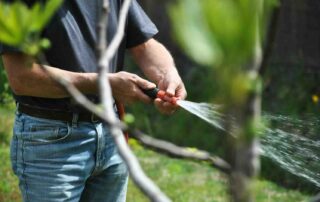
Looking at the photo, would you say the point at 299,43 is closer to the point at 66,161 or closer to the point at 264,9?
the point at 66,161

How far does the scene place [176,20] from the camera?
912 mm

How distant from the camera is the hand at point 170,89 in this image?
2.65 m

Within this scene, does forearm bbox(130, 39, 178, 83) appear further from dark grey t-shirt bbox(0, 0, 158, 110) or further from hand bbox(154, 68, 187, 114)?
dark grey t-shirt bbox(0, 0, 158, 110)

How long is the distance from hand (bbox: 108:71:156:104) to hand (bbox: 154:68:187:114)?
5 centimetres

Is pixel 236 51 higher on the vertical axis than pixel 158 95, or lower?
higher

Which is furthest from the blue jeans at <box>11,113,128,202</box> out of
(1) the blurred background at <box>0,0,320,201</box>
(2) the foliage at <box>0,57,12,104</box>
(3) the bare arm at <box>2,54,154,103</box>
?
(1) the blurred background at <box>0,0,320,201</box>

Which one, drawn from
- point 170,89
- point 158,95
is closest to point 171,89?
point 170,89

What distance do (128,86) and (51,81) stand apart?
→ 249mm

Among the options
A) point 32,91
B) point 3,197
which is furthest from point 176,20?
point 3,197

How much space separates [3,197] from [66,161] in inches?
89.4

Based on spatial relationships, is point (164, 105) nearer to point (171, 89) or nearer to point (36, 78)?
point (171, 89)

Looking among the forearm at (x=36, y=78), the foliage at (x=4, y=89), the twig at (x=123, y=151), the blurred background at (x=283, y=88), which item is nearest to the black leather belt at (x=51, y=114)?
the forearm at (x=36, y=78)

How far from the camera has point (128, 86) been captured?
2547 millimetres

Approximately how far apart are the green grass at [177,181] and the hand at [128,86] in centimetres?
218
